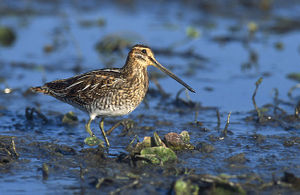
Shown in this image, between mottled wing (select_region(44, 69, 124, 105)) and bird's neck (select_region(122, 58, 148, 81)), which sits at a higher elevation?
bird's neck (select_region(122, 58, 148, 81))

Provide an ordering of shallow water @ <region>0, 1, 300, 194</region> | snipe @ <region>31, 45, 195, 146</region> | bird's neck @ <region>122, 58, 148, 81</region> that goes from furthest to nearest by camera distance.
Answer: bird's neck @ <region>122, 58, 148, 81</region>
snipe @ <region>31, 45, 195, 146</region>
shallow water @ <region>0, 1, 300, 194</region>

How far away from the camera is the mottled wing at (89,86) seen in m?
6.64

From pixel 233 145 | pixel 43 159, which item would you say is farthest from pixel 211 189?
pixel 43 159

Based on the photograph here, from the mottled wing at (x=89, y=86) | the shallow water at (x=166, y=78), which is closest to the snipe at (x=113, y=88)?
the mottled wing at (x=89, y=86)

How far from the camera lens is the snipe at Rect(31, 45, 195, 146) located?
658 centimetres

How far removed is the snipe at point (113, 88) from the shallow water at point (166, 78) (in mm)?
432

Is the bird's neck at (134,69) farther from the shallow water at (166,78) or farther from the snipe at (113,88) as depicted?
the shallow water at (166,78)

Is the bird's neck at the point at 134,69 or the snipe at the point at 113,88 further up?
the bird's neck at the point at 134,69

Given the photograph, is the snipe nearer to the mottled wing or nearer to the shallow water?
the mottled wing

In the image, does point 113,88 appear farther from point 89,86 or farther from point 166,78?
point 166,78

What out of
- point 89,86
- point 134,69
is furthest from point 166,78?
point 89,86

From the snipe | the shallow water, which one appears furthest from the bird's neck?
the shallow water

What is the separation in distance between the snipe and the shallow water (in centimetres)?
43

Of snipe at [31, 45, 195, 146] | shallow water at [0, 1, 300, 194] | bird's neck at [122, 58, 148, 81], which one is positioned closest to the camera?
shallow water at [0, 1, 300, 194]
